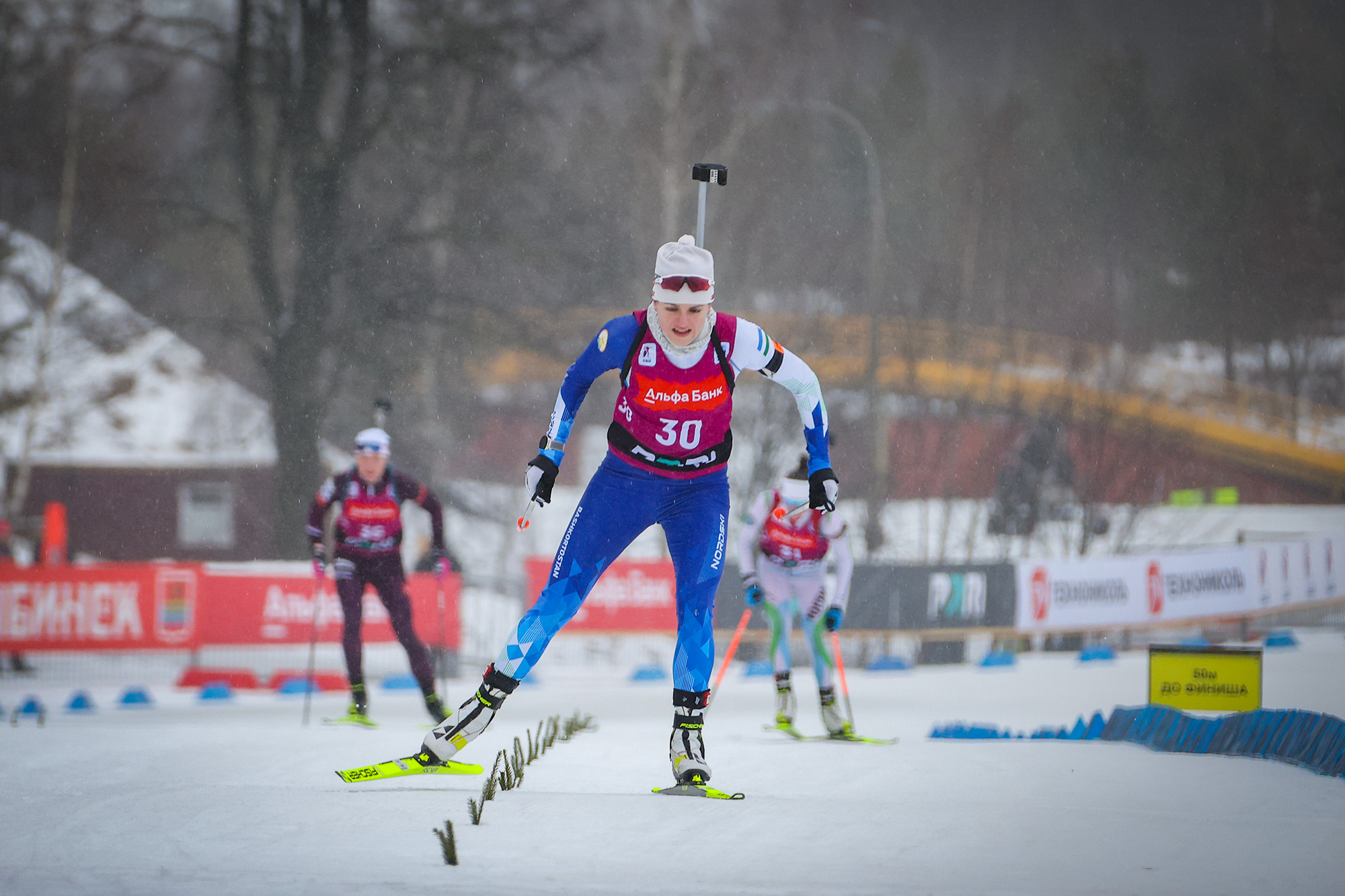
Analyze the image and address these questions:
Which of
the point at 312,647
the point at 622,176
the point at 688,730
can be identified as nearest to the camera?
the point at 688,730

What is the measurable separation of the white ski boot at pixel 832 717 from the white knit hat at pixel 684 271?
3.86 meters

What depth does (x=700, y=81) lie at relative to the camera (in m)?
20.1

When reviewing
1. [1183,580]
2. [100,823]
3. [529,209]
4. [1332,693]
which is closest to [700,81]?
[529,209]

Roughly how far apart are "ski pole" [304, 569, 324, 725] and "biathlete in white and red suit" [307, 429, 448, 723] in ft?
0.97

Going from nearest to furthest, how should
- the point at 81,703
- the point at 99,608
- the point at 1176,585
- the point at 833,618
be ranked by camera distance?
the point at 833,618, the point at 81,703, the point at 99,608, the point at 1176,585

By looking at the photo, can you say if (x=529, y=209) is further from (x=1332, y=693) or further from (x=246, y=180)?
(x=1332, y=693)

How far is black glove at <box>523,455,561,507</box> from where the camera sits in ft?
15.2

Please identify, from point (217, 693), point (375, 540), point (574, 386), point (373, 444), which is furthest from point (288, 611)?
point (574, 386)

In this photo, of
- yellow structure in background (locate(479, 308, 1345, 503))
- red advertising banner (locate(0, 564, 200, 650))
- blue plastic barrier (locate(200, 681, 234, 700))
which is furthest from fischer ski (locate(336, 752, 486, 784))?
yellow structure in background (locate(479, 308, 1345, 503))

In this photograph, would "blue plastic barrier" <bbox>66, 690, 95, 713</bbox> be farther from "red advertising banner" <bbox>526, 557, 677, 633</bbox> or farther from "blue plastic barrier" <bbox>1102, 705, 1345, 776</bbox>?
"blue plastic barrier" <bbox>1102, 705, 1345, 776</bbox>

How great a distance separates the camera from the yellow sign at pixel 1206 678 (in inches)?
275

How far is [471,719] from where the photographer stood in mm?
4660

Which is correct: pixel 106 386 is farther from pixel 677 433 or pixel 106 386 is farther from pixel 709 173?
pixel 677 433

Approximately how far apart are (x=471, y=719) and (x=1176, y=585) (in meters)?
13.4
